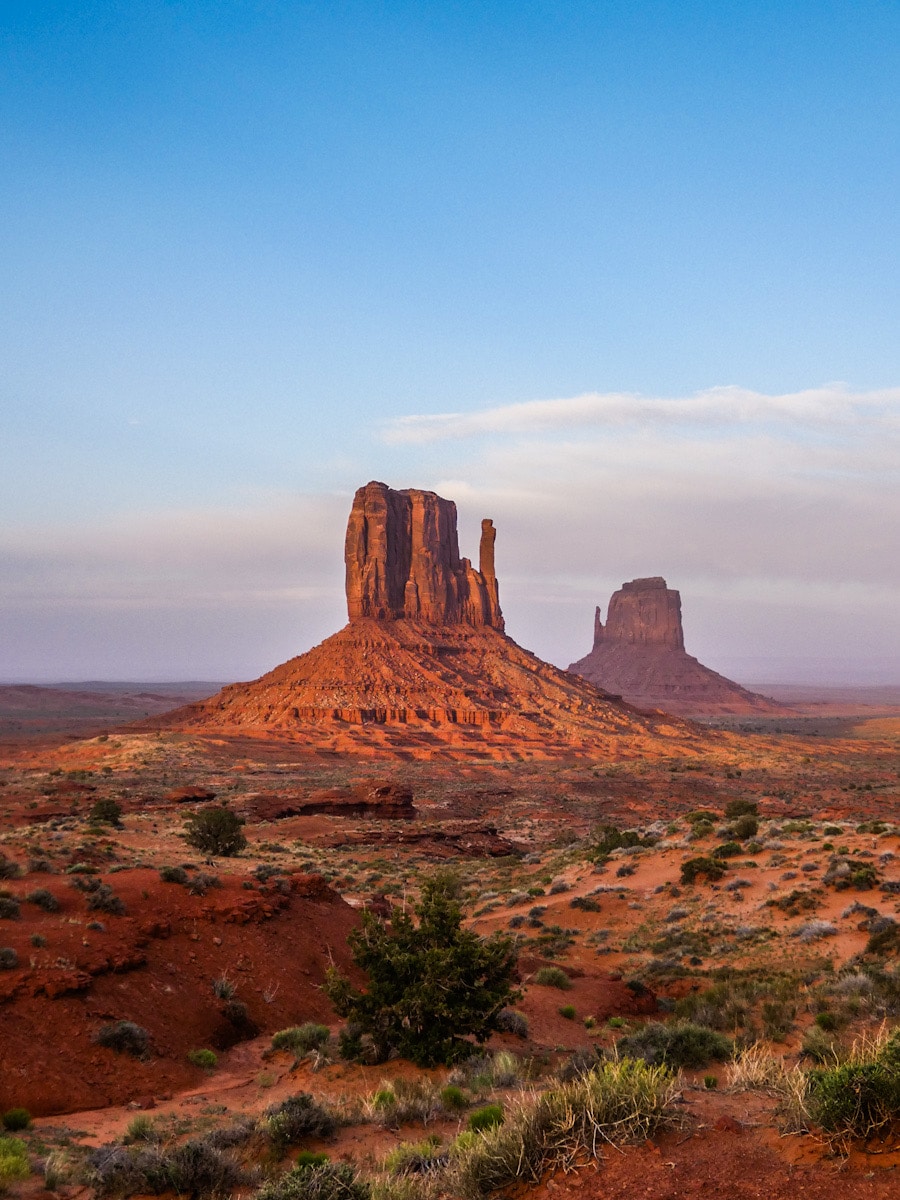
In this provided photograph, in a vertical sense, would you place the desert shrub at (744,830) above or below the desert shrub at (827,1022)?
below

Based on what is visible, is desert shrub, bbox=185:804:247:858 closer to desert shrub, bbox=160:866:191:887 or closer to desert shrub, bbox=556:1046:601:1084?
desert shrub, bbox=160:866:191:887

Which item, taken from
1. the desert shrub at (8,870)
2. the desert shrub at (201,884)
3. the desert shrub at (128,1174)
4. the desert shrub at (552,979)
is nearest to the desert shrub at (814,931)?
the desert shrub at (552,979)

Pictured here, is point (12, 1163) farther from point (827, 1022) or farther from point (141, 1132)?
point (827, 1022)

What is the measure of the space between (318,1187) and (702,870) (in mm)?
19903

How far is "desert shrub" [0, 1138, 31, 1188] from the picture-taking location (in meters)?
7.07

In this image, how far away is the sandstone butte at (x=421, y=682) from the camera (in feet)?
293

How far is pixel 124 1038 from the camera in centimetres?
1138

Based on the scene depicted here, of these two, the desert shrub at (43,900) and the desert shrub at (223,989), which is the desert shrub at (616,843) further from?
the desert shrub at (43,900)

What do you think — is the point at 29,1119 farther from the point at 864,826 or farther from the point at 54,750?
the point at 54,750

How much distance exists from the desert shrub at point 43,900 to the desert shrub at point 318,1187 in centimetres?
1062

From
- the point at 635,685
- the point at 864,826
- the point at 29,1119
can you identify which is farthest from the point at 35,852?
the point at 635,685

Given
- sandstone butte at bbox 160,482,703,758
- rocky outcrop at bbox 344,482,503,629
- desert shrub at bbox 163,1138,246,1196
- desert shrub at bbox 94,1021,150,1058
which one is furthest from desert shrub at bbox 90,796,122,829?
rocky outcrop at bbox 344,482,503,629

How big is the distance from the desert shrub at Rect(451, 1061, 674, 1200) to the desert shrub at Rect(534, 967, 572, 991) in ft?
32.5

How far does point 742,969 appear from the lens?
16453mm
